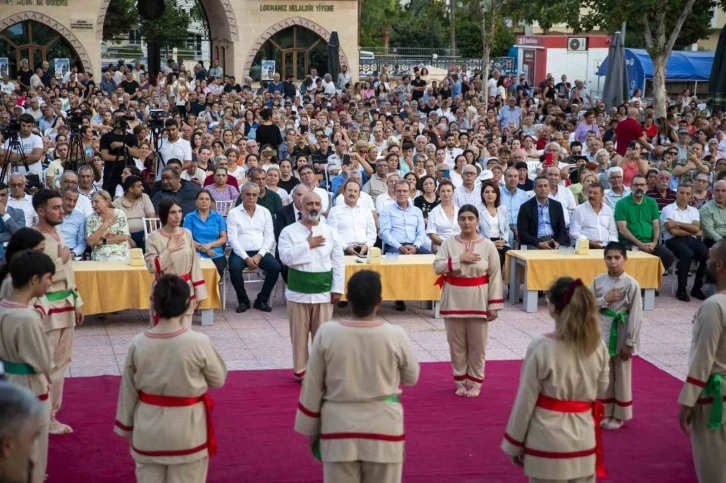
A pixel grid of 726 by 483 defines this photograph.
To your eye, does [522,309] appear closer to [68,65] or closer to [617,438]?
[617,438]

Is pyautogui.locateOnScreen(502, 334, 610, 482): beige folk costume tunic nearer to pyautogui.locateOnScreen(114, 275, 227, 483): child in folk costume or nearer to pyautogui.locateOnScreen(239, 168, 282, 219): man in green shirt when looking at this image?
pyautogui.locateOnScreen(114, 275, 227, 483): child in folk costume

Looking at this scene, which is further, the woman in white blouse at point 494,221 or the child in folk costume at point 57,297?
the woman in white blouse at point 494,221

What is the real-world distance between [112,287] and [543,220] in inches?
205

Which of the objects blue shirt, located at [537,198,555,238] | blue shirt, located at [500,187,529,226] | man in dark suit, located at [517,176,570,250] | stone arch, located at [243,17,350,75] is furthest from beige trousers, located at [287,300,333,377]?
stone arch, located at [243,17,350,75]

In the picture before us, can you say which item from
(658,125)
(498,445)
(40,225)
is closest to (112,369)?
(40,225)

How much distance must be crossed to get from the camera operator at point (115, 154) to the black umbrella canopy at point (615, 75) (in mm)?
12457

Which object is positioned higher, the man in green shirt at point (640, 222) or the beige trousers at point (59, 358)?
the man in green shirt at point (640, 222)

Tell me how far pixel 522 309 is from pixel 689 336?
1.91 meters

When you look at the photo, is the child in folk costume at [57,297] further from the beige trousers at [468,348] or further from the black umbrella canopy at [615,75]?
the black umbrella canopy at [615,75]

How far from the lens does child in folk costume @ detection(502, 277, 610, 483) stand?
5551 mm

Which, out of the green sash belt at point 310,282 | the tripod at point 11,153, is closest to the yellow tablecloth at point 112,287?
the green sash belt at point 310,282

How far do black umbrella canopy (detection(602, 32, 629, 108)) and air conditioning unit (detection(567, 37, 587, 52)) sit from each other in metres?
14.6

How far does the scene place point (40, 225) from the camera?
745cm

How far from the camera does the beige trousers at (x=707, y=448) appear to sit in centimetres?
616
